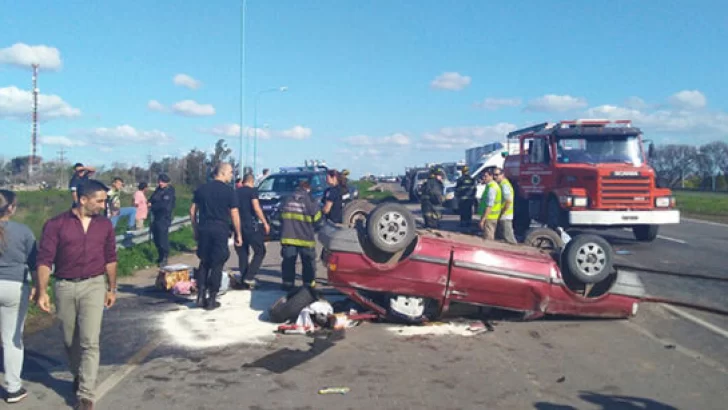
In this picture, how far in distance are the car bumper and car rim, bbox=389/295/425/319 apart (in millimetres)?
8942

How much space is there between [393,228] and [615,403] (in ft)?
10.3

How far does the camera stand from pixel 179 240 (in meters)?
18.6

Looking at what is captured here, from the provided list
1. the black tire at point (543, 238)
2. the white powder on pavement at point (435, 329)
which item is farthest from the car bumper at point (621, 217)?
the white powder on pavement at point (435, 329)

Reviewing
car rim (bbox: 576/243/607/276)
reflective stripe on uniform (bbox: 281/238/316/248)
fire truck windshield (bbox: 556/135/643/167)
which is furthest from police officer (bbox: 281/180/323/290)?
fire truck windshield (bbox: 556/135/643/167)

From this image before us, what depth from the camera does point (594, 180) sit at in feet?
53.2

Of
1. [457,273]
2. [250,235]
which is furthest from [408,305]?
[250,235]

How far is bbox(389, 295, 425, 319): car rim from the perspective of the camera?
8.14 m

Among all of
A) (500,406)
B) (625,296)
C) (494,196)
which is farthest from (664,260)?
(500,406)

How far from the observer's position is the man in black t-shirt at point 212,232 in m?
9.34

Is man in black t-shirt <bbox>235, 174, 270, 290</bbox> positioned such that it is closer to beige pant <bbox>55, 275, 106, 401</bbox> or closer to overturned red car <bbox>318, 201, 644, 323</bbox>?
overturned red car <bbox>318, 201, 644, 323</bbox>

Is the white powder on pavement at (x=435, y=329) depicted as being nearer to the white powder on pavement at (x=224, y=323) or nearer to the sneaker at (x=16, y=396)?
the white powder on pavement at (x=224, y=323)

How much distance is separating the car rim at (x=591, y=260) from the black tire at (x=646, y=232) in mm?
10056

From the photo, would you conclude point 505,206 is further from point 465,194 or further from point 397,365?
point 465,194

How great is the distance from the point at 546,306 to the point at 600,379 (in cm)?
191
